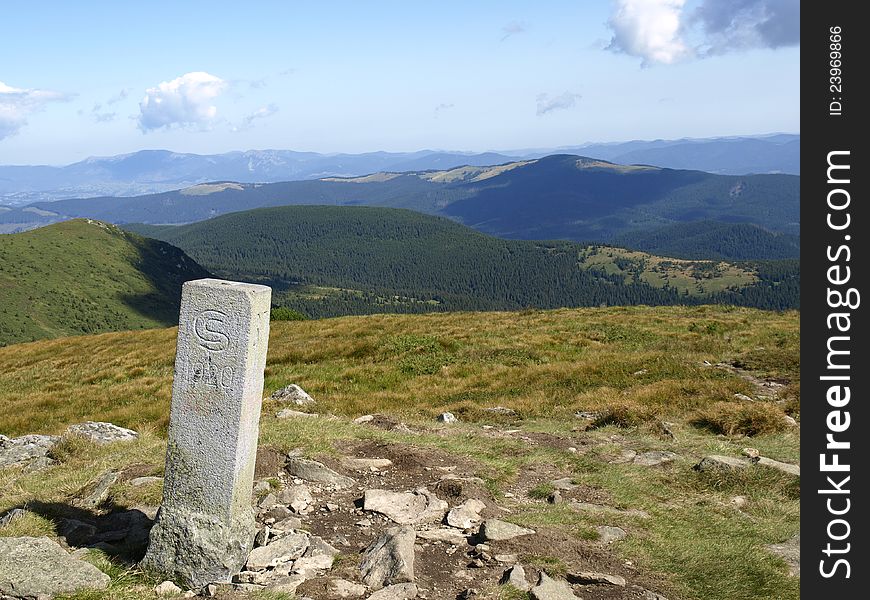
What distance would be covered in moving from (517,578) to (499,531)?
1.35 metres

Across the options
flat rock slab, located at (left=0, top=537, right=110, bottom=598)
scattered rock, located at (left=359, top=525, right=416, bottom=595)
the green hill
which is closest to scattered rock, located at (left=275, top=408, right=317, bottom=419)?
scattered rock, located at (left=359, top=525, right=416, bottom=595)

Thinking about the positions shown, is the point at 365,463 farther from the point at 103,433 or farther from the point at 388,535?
the point at 103,433

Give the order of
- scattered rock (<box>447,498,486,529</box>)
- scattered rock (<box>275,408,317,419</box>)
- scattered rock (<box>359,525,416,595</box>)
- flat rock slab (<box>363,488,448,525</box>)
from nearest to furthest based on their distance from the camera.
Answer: scattered rock (<box>359,525,416,595</box>), scattered rock (<box>447,498,486,529</box>), flat rock slab (<box>363,488,448,525</box>), scattered rock (<box>275,408,317,419</box>)

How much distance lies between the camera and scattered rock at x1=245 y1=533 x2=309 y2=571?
801 centimetres

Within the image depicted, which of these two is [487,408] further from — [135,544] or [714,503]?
[135,544]

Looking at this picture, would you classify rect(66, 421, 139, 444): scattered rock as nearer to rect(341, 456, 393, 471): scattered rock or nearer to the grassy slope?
the grassy slope

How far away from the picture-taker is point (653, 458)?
42.9ft

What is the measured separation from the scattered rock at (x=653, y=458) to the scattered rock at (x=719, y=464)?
0.76 metres

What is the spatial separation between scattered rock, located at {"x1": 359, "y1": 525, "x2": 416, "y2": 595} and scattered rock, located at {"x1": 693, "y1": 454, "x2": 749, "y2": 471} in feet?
21.5

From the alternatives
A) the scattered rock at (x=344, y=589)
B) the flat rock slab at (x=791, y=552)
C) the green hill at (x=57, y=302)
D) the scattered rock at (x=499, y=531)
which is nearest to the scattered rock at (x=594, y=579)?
the scattered rock at (x=499, y=531)
